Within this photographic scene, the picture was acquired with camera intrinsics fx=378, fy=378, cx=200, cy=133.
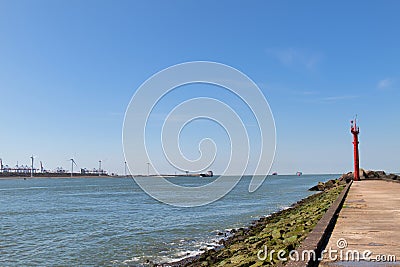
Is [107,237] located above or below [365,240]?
below

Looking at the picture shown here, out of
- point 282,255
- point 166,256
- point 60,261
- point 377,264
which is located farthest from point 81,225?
point 377,264

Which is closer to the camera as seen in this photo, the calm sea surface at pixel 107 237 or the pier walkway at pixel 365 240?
the pier walkway at pixel 365 240

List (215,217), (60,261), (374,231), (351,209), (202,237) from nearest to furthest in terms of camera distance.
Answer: (374,231) → (351,209) → (60,261) → (202,237) → (215,217)

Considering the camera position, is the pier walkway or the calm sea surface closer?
the pier walkway

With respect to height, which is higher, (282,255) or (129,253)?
(282,255)

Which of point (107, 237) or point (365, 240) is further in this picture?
point (107, 237)

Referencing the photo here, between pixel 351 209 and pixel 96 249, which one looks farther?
pixel 96 249

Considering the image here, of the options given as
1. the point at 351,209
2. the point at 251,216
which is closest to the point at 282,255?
the point at 351,209

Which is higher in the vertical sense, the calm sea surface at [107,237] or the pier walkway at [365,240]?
the pier walkway at [365,240]

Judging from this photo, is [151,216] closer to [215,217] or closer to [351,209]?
[215,217]

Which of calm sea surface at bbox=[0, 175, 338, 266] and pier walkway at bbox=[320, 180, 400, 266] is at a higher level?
pier walkway at bbox=[320, 180, 400, 266]

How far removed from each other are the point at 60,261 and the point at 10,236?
24.1 ft

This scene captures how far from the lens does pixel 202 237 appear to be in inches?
671

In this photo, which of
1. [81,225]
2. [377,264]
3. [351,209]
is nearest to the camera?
[377,264]
